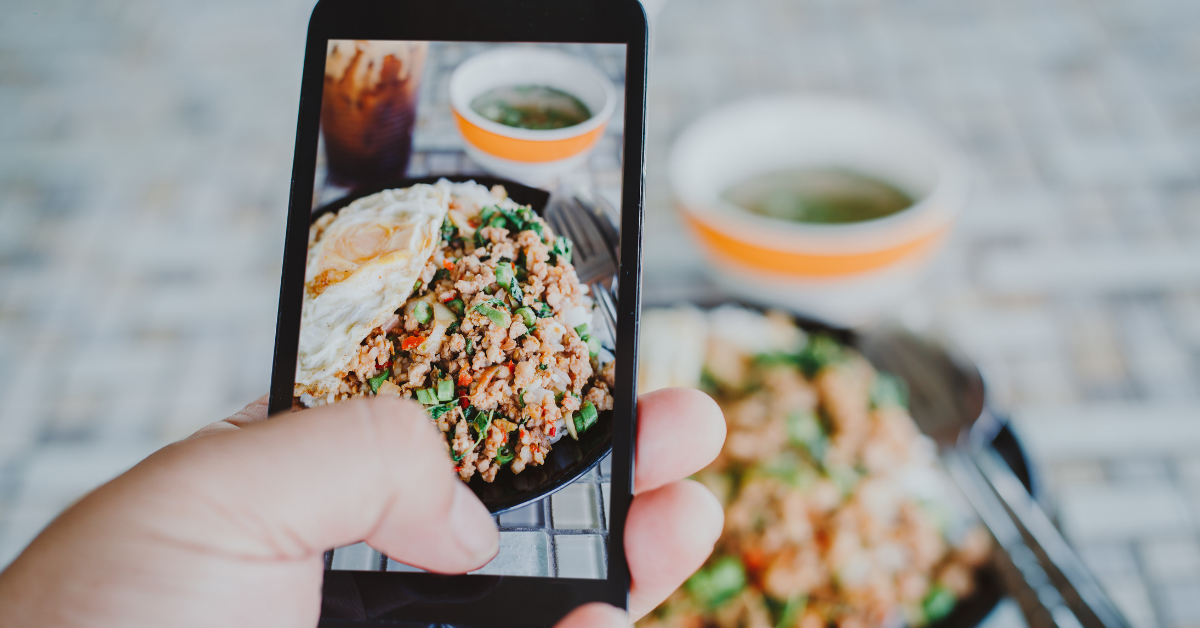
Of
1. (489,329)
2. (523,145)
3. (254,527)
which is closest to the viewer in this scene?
(254,527)

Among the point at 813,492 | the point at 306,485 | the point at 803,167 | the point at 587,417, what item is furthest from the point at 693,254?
the point at 306,485

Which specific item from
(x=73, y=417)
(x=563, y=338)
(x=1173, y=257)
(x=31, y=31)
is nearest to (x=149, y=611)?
(x=563, y=338)

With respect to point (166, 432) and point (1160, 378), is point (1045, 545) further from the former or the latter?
point (166, 432)

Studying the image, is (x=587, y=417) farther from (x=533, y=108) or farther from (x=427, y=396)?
(x=533, y=108)

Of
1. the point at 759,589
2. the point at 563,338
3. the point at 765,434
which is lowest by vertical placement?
the point at 759,589

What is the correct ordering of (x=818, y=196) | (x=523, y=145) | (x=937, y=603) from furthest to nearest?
(x=818, y=196), (x=937, y=603), (x=523, y=145)

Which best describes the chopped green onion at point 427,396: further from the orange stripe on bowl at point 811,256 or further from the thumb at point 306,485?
the orange stripe on bowl at point 811,256
